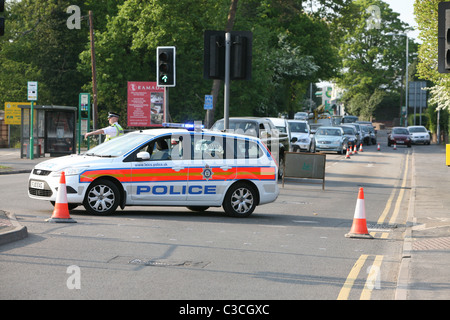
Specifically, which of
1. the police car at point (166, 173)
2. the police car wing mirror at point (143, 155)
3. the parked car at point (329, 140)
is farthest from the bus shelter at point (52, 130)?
the police car wing mirror at point (143, 155)

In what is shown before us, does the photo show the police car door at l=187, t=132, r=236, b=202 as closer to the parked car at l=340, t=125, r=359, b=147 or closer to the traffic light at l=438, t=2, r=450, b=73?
the traffic light at l=438, t=2, r=450, b=73

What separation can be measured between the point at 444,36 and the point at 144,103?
26056 millimetres

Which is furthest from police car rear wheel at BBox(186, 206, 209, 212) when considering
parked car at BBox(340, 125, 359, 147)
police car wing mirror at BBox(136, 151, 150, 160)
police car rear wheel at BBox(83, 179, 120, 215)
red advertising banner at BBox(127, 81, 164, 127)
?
parked car at BBox(340, 125, 359, 147)

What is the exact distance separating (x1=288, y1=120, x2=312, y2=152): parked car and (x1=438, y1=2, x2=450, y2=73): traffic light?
2845cm

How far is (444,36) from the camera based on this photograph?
1235cm

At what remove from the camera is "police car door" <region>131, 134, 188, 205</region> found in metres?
14.5

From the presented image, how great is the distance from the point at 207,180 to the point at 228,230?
1.90 metres

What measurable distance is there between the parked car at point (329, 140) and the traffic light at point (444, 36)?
34.3 meters

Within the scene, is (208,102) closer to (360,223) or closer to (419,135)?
(360,223)

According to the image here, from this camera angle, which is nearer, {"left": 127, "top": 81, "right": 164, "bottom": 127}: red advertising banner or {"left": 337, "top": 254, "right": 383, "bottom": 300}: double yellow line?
{"left": 337, "top": 254, "right": 383, "bottom": 300}: double yellow line

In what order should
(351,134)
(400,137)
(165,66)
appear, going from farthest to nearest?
1. (400,137)
2. (351,134)
3. (165,66)

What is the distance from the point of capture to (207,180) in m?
14.9

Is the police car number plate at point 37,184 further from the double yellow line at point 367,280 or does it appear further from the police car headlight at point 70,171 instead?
the double yellow line at point 367,280

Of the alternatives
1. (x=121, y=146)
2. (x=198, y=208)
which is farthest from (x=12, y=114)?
(x=121, y=146)
